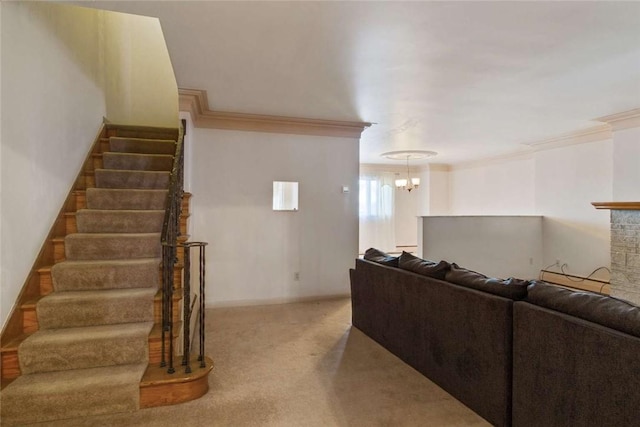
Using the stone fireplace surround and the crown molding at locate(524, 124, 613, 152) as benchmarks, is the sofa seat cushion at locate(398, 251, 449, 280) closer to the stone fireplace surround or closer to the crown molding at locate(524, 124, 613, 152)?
the stone fireplace surround

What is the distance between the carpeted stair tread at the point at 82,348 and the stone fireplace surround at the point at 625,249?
5.19 metres

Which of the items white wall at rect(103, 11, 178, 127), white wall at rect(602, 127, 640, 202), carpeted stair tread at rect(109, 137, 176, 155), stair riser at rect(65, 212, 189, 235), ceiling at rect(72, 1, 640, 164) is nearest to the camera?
ceiling at rect(72, 1, 640, 164)

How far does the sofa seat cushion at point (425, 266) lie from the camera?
2529 mm

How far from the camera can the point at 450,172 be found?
30.6 ft

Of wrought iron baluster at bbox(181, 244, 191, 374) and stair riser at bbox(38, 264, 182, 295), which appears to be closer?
wrought iron baluster at bbox(181, 244, 191, 374)

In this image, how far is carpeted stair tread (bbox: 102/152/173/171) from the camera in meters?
3.73

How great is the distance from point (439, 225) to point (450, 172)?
13.3 feet

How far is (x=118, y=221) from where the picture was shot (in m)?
3.18

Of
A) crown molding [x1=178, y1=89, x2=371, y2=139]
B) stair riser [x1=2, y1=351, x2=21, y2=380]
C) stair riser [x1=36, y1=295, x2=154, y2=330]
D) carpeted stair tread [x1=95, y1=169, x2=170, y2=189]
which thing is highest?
crown molding [x1=178, y1=89, x2=371, y2=139]

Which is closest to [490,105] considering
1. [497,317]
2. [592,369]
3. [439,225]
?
[439,225]

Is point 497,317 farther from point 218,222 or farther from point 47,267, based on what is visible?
point 218,222

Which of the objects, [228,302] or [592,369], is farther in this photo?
[228,302]

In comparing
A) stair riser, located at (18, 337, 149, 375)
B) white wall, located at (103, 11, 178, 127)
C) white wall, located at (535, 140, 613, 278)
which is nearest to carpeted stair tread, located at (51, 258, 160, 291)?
stair riser, located at (18, 337, 149, 375)

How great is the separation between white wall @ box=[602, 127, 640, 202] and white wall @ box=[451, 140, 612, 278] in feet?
1.87
